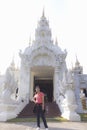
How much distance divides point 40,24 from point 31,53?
7.98 m

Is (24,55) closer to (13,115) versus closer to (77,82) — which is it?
(77,82)

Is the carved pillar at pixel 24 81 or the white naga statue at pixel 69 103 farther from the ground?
the carved pillar at pixel 24 81

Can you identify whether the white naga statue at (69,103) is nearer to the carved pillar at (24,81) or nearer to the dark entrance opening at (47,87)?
the carved pillar at (24,81)

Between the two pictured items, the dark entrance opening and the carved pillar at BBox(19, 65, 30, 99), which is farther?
the dark entrance opening

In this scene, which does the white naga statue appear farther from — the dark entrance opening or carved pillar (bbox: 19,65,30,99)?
the dark entrance opening

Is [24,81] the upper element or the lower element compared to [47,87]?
lower

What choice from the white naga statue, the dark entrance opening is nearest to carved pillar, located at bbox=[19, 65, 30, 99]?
the white naga statue

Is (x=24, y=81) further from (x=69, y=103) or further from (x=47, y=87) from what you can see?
(x=47, y=87)

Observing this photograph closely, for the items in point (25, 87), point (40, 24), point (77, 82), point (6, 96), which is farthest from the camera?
point (40, 24)

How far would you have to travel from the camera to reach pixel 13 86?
37.6 ft

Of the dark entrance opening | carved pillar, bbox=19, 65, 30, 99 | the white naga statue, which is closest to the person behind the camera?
the white naga statue

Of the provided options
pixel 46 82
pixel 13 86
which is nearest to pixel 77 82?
pixel 46 82

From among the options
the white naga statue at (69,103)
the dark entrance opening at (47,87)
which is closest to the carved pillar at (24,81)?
the white naga statue at (69,103)

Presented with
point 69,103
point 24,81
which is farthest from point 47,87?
point 69,103
